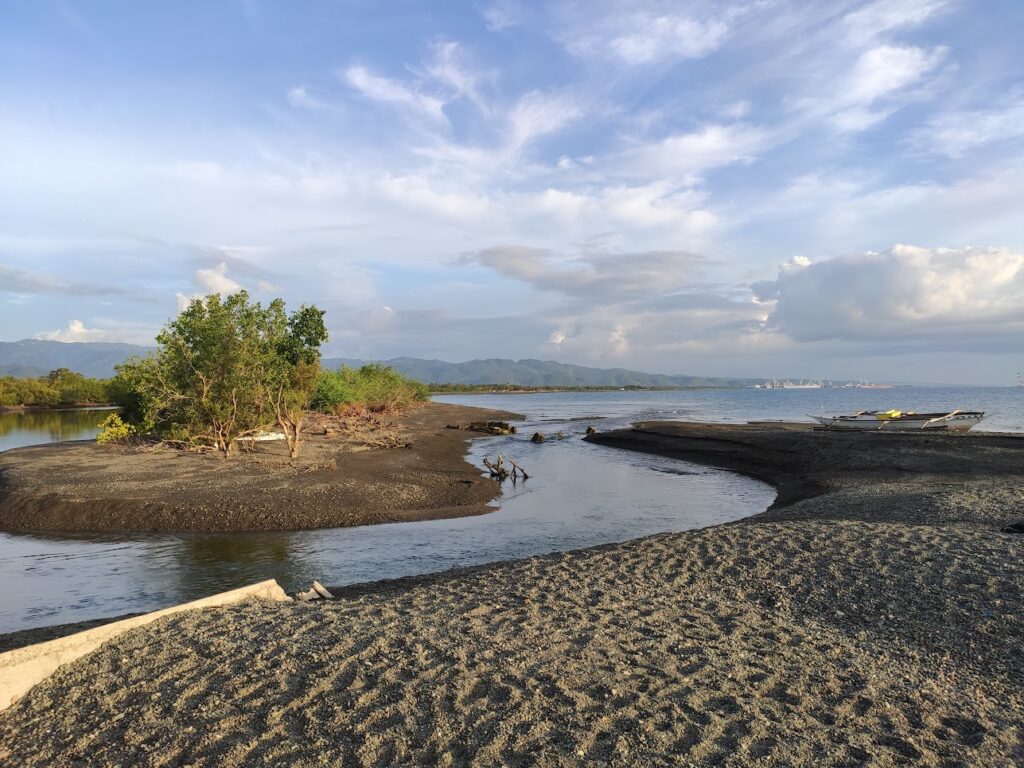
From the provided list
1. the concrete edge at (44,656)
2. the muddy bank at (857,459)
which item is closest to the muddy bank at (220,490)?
the concrete edge at (44,656)

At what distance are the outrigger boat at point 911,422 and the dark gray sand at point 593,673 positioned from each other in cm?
3183

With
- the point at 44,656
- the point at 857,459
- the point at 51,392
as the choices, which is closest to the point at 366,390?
the point at 857,459

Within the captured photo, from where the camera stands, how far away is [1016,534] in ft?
37.3

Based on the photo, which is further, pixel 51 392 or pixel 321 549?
pixel 51 392

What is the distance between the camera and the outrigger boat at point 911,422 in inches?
1478

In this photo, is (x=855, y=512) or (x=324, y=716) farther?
(x=855, y=512)

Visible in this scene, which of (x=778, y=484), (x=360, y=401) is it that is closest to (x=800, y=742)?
(x=778, y=484)

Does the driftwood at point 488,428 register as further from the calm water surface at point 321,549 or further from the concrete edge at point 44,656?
the concrete edge at point 44,656

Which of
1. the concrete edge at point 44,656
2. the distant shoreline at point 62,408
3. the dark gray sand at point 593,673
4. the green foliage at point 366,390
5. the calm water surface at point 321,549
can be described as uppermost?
the green foliage at point 366,390

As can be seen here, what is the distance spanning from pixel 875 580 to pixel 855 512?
7612 millimetres

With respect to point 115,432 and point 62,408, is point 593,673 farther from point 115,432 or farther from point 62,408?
point 62,408

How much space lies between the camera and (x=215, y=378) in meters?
28.1

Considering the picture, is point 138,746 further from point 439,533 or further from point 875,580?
point 439,533

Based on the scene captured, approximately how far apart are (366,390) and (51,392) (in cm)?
6166
